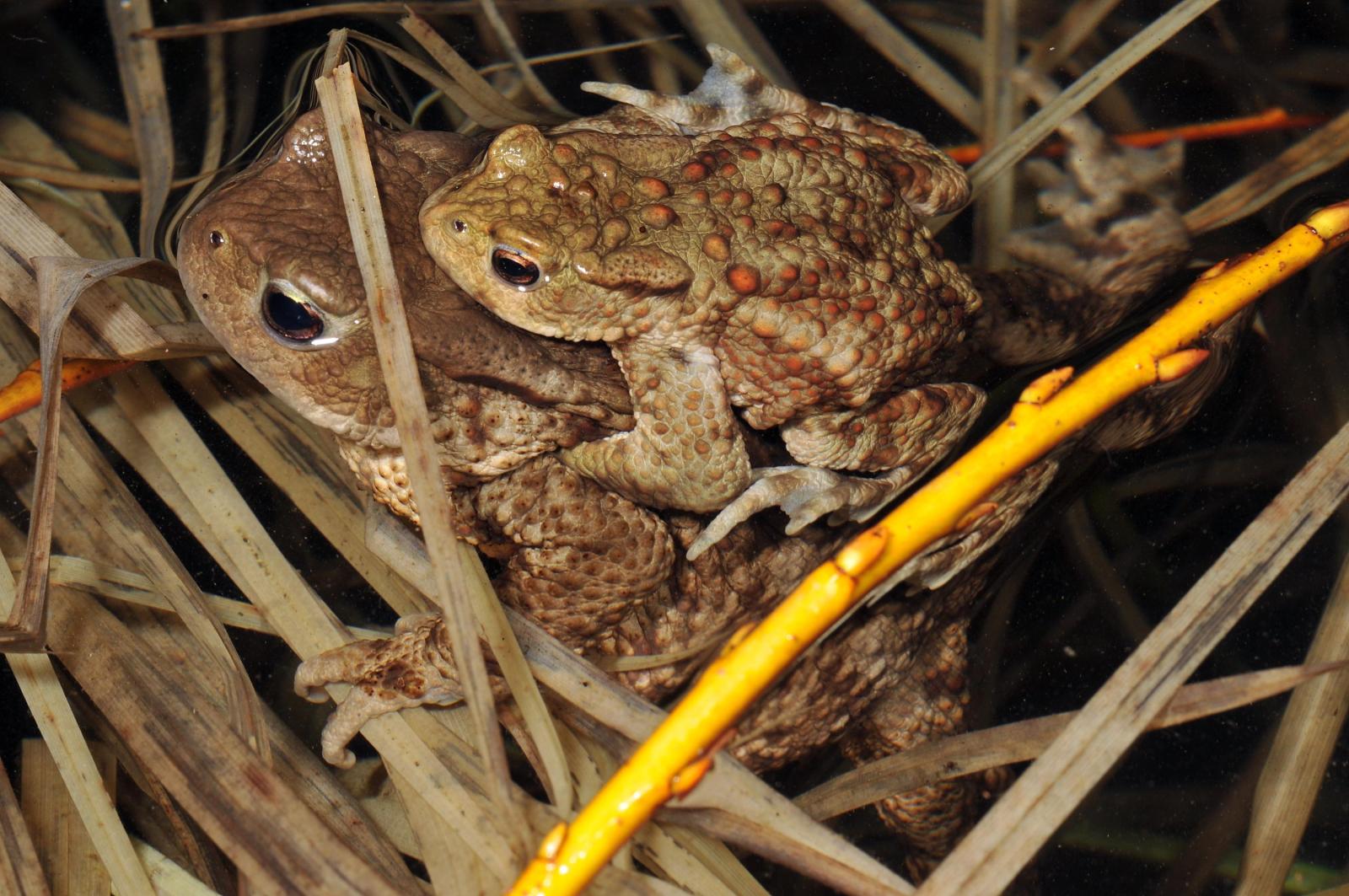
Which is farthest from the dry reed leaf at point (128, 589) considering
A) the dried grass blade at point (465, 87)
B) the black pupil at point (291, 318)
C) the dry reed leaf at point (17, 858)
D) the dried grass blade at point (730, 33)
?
the dried grass blade at point (730, 33)

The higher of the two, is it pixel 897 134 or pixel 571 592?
pixel 897 134

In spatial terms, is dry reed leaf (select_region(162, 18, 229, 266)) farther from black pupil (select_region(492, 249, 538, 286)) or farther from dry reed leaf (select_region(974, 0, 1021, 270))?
dry reed leaf (select_region(974, 0, 1021, 270))

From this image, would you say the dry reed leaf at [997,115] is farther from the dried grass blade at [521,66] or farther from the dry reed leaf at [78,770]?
the dry reed leaf at [78,770]

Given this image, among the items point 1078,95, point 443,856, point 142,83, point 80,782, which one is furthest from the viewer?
point 142,83

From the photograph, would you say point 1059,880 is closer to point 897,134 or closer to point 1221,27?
point 897,134

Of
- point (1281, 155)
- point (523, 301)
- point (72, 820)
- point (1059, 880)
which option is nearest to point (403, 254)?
point (523, 301)

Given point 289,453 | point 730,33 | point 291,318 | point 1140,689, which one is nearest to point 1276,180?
point 730,33

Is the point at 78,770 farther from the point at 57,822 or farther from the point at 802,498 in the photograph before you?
the point at 802,498
